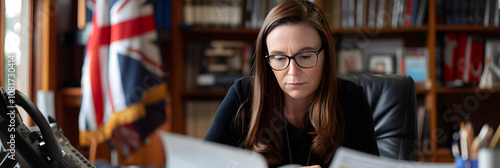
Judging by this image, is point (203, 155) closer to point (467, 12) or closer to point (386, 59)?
point (386, 59)

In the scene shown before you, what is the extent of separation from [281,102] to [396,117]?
1.27 ft

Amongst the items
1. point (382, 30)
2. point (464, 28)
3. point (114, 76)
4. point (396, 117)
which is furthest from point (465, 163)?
point (464, 28)

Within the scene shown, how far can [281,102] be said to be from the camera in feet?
3.20

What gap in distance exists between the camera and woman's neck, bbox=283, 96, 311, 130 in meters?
0.99

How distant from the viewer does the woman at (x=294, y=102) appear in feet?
2.78

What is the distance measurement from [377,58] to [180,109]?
3.50 ft

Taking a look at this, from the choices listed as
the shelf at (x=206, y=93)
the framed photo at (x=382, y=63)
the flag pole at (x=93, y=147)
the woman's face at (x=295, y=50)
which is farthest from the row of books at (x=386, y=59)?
the woman's face at (x=295, y=50)

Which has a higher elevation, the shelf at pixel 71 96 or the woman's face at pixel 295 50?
the woman's face at pixel 295 50

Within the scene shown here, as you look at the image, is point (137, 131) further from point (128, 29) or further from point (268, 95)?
point (268, 95)

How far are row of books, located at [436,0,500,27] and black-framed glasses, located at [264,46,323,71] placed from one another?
5.46 ft

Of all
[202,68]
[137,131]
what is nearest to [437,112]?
[202,68]

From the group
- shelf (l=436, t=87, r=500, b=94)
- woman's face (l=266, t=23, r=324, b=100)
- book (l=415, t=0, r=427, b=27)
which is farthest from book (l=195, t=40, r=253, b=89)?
woman's face (l=266, t=23, r=324, b=100)

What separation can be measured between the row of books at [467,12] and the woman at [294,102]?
4.79 ft

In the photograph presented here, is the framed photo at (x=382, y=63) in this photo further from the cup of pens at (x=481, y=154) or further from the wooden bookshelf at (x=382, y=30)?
the cup of pens at (x=481, y=154)
